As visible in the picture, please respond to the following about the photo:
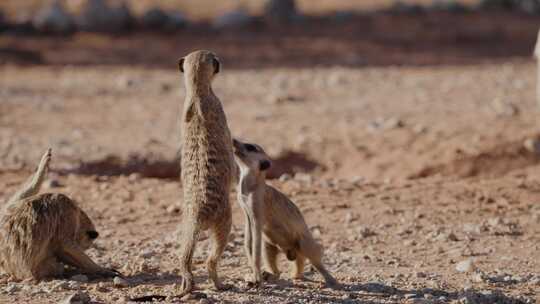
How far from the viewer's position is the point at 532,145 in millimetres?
12633

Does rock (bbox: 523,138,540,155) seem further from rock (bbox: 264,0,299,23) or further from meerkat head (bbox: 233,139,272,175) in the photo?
rock (bbox: 264,0,299,23)

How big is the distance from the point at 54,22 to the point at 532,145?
15.5 m

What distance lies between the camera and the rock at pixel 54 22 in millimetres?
25453

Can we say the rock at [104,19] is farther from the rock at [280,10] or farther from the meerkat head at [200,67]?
the meerkat head at [200,67]

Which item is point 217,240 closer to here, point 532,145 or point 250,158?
point 250,158

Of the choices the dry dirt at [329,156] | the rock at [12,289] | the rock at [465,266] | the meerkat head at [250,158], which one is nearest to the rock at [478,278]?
the dry dirt at [329,156]

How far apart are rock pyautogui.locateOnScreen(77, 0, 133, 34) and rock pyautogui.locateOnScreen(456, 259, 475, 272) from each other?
1856 centimetres

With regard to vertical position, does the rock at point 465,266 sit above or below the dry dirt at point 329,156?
below

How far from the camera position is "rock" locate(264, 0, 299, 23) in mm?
26547

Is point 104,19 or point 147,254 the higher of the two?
point 104,19

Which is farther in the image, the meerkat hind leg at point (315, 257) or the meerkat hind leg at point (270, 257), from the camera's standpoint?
the meerkat hind leg at point (270, 257)

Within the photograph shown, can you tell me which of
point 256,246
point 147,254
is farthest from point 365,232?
point 256,246

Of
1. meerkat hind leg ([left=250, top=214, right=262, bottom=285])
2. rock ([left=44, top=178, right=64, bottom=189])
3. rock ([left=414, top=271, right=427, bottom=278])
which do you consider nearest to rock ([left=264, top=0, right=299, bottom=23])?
rock ([left=44, top=178, right=64, bottom=189])

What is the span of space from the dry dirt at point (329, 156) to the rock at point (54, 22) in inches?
49.6
